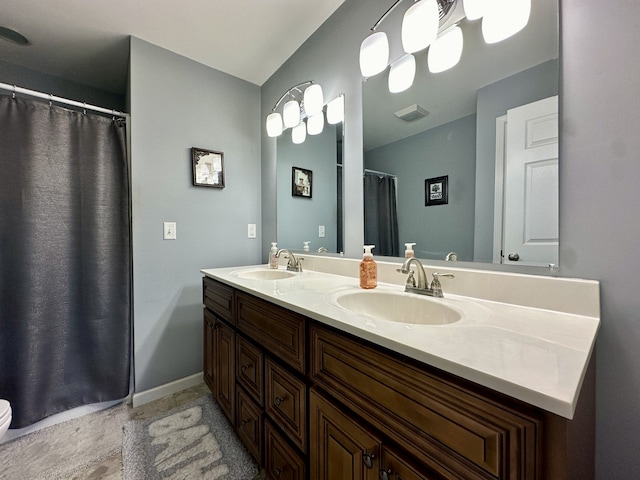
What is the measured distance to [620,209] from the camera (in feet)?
2.17

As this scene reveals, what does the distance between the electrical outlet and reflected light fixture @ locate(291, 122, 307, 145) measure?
99cm

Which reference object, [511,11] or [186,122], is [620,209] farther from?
[186,122]

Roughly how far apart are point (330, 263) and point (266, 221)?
0.84 metres

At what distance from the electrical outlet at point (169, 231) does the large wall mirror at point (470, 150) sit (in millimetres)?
1271

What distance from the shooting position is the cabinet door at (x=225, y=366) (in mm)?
1222

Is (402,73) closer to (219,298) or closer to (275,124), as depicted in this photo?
(275,124)

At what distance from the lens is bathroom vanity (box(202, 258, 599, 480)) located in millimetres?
392

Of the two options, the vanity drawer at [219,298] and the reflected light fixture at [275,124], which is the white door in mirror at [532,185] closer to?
the vanity drawer at [219,298]

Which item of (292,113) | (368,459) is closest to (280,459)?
(368,459)

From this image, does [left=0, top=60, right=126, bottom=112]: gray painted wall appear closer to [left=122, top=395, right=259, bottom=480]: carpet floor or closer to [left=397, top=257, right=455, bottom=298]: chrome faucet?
[left=122, top=395, right=259, bottom=480]: carpet floor

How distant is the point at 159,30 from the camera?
1506mm

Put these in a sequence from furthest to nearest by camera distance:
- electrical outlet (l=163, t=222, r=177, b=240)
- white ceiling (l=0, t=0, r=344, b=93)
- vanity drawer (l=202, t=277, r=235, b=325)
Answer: electrical outlet (l=163, t=222, r=177, b=240) < white ceiling (l=0, t=0, r=344, b=93) < vanity drawer (l=202, t=277, r=235, b=325)

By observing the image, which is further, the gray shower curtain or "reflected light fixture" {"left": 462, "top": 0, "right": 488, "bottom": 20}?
the gray shower curtain

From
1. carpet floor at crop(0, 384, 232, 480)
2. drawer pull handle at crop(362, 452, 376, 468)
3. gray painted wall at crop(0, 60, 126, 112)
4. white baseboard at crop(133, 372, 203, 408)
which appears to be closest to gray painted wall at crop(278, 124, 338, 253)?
drawer pull handle at crop(362, 452, 376, 468)
